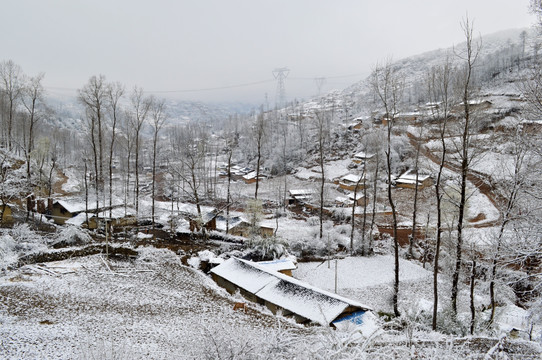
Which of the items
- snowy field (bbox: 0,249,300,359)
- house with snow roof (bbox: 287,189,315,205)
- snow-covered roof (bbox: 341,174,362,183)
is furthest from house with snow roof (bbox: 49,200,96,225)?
snow-covered roof (bbox: 341,174,362,183)

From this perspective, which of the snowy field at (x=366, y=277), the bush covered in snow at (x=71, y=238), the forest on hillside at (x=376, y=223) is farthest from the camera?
the bush covered in snow at (x=71, y=238)

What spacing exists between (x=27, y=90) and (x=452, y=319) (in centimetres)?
3023

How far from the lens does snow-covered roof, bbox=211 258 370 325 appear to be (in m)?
13.0

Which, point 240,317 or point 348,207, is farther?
point 348,207

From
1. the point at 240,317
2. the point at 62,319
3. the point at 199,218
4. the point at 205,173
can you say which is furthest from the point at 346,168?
Result: the point at 62,319

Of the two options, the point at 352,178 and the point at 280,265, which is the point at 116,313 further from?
the point at 352,178

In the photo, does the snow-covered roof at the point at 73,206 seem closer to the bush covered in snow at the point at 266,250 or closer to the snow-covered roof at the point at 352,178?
the bush covered in snow at the point at 266,250

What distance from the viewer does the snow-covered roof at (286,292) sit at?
13.0m

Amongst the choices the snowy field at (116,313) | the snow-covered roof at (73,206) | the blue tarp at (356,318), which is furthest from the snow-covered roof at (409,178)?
the snow-covered roof at (73,206)

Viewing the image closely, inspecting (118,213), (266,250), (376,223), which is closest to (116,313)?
(266,250)

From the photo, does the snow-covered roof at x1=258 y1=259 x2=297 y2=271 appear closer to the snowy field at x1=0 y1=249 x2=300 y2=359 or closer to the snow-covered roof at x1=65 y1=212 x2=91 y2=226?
the snowy field at x1=0 y1=249 x2=300 y2=359

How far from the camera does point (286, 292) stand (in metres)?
14.5

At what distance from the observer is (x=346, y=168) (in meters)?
58.5

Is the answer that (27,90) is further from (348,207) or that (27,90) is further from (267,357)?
(348,207)
